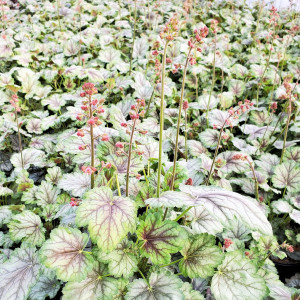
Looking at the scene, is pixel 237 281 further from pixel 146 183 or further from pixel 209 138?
pixel 209 138

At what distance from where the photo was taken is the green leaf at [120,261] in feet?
4.17

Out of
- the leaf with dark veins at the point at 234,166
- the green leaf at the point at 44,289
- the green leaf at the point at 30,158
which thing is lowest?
the green leaf at the point at 44,289

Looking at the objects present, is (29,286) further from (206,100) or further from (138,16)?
(138,16)

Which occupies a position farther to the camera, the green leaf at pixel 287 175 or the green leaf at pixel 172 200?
the green leaf at pixel 287 175

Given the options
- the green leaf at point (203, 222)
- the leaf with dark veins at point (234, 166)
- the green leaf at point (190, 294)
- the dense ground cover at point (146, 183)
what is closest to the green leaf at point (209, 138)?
the dense ground cover at point (146, 183)

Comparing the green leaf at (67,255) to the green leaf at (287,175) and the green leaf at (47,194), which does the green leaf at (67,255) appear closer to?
the green leaf at (47,194)

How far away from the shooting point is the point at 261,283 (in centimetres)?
138

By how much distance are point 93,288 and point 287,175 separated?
1.69 metres

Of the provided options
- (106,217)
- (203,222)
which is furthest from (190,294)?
(106,217)

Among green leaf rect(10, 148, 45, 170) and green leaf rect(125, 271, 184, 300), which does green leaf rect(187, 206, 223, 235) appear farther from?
green leaf rect(10, 148, 45, 170)

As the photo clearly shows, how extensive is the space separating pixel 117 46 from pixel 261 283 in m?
3.76

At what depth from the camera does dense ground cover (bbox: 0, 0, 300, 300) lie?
4.14 ft

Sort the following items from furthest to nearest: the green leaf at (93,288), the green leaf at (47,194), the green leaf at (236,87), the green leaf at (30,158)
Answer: the green leaf at (236,87) < the green leaf at (30,158) < the green leaf at (47,194) < the green leaf at (93,288)

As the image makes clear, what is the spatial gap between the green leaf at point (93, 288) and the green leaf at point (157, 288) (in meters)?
0.09
